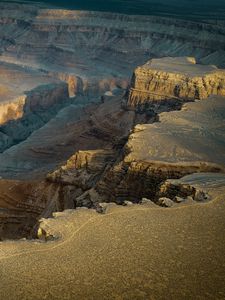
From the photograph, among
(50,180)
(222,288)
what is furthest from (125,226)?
(50,180)

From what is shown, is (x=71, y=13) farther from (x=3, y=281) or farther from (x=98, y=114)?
(x=3, y=281)

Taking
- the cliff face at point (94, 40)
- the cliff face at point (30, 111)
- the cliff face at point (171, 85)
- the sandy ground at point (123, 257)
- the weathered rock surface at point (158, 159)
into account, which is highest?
the sandy ground at point (123, 257)

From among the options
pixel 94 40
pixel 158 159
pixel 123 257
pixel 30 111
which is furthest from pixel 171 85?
pixel 94 40

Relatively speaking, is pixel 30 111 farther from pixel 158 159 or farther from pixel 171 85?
pixel 158 159

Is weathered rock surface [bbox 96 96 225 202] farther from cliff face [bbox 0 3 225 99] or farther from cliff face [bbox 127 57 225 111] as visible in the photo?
cliff face [bbox 0 3 225 99]

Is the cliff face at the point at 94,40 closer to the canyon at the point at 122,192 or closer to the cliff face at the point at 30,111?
the cliff face at the point at 30,111

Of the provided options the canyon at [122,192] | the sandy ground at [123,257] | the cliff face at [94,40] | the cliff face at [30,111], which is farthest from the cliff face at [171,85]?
the cliff face at [94,40]

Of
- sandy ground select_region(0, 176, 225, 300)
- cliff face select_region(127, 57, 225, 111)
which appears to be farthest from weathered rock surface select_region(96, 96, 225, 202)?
cliff face select_region(127, 57, 225, 111)
